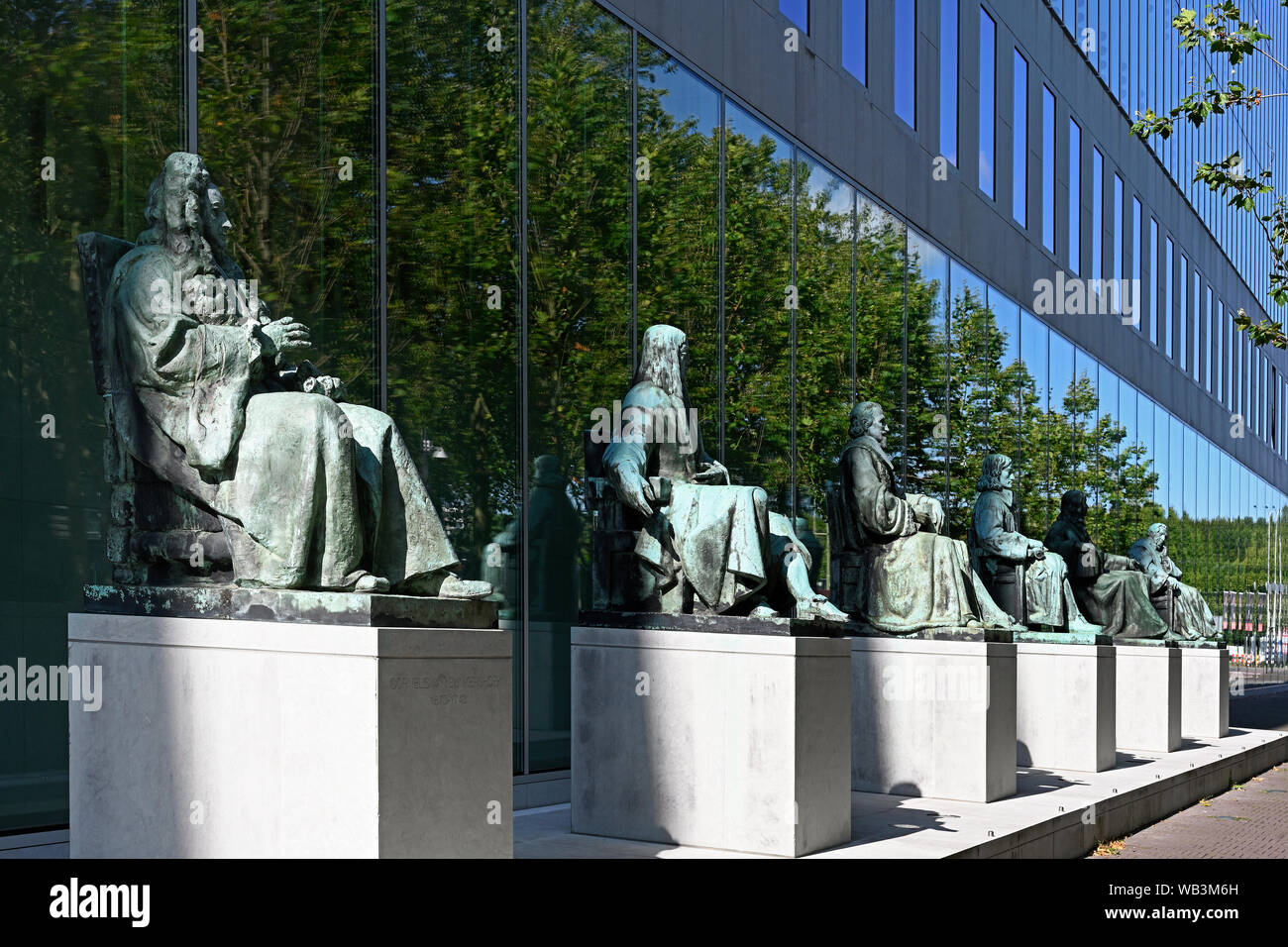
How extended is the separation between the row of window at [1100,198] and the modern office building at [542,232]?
0.57 feet

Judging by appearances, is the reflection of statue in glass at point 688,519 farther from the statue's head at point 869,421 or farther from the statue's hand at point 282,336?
the statue's hand at point 282,336

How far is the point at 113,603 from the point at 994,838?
6.23 m

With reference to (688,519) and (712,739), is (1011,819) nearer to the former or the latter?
(712,739)

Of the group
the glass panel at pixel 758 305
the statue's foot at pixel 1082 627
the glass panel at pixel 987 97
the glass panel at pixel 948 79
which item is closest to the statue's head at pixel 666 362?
the glass panel at pixel 758 305

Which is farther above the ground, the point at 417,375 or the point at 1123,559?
the point at 417,375

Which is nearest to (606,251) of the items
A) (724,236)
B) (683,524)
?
(724,236)

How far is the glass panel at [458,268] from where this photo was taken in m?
12.1

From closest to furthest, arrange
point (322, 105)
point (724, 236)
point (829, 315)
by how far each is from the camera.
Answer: point (322, 105)
point (724, 236)
point (829, 315)

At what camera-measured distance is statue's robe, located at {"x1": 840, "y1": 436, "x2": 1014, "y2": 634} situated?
13.6 m

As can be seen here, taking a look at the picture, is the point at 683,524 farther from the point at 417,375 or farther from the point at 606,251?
the point at 606,251

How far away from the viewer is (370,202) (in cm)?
1184

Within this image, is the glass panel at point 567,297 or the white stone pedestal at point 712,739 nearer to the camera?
the white stone pedestal at point 712,739

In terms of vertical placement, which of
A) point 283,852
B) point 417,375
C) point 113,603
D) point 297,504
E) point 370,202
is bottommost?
point 283,852
